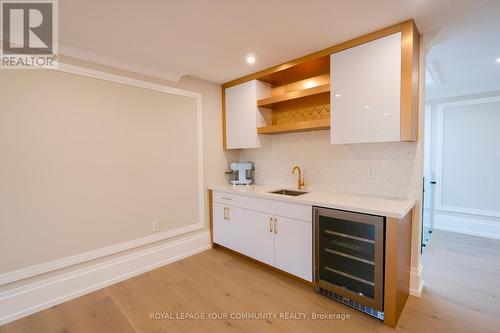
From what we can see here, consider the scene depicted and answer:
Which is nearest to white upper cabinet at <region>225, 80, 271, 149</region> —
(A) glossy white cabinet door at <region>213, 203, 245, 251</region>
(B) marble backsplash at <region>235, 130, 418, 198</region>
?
(B) marble backsplash at <region>235, 130, 418, 198</region>

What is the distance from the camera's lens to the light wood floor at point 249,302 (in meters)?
1.81

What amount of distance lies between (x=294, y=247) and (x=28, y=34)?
117 inches

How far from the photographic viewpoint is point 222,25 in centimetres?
190

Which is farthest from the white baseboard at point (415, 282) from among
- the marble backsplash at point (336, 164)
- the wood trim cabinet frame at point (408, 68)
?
the wood trim cabinet frame at point (408, 68)

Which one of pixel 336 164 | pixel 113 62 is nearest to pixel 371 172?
pixel 336 164

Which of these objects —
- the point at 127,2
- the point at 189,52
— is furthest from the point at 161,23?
the point at 189,52

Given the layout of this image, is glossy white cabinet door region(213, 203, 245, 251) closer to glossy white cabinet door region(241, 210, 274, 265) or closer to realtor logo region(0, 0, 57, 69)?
glossy white cabinet door region(241, 210, 274, 265)

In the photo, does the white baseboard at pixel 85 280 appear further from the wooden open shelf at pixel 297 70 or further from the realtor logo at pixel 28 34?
the wooden open shelf at pixel 297 70

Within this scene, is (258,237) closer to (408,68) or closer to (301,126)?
(301,126)

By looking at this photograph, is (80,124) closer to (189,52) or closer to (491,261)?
(189,52)

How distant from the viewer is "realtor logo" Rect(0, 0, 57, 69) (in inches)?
64.5

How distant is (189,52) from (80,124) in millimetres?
1281

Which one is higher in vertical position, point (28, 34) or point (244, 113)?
point (28, 34)

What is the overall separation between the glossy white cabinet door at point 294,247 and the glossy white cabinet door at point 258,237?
8 cm
